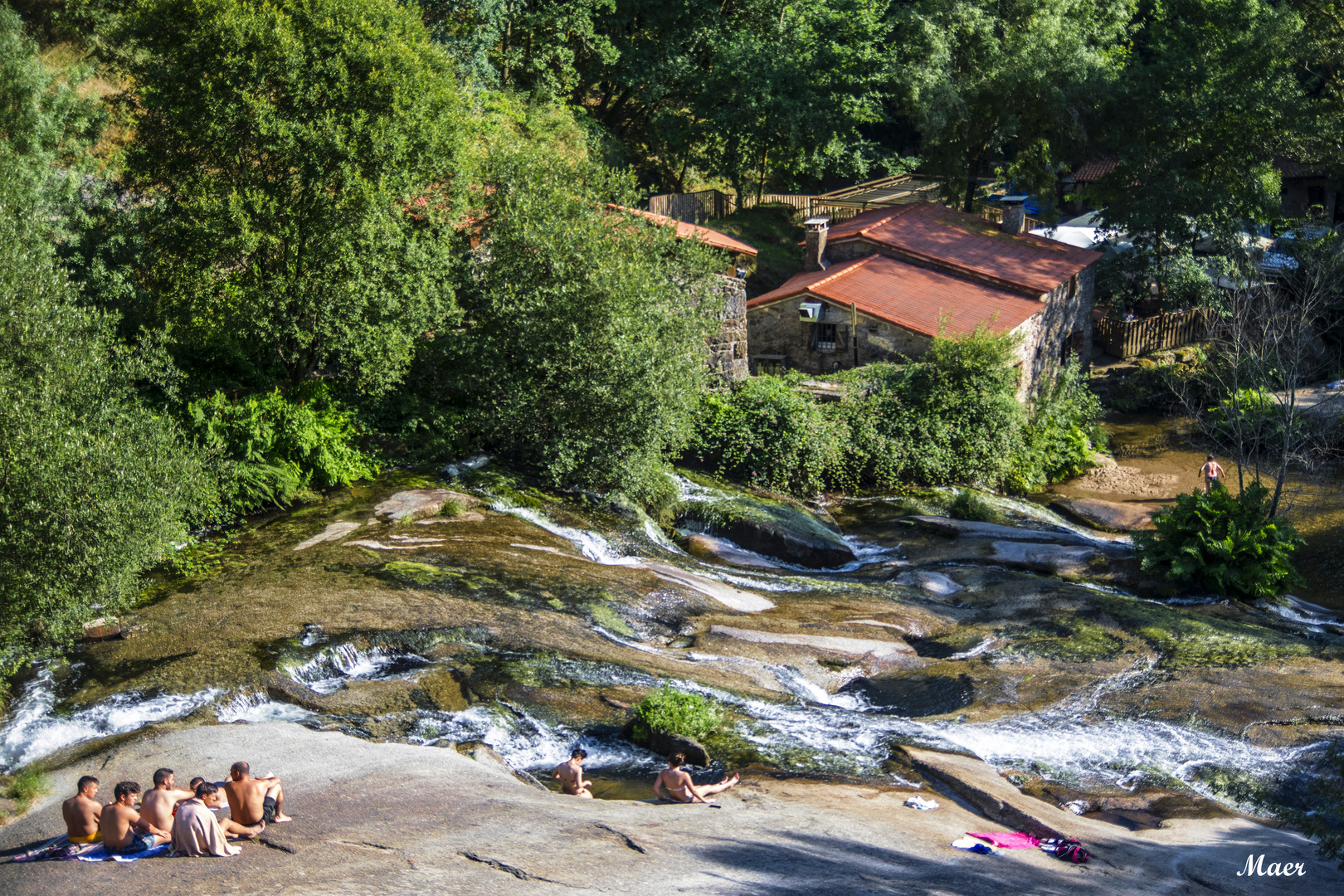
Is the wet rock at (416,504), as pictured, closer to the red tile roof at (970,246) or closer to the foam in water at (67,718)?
the foam in water at (67,718)

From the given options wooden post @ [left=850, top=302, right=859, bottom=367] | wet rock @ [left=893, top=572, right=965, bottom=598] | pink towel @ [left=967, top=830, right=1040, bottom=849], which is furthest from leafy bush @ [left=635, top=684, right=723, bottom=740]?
wooden post @ [left=850, top=302, right=859, bottom=367]

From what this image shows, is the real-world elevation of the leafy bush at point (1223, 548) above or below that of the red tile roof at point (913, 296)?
below

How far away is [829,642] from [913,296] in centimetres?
1645

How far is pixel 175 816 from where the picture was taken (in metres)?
9.30

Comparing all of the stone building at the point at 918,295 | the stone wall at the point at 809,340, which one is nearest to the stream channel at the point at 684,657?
the stone wall at the point at 809,340

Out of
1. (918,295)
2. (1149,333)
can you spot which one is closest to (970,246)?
(918,295)

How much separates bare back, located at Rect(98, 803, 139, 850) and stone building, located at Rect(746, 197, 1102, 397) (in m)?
22.4

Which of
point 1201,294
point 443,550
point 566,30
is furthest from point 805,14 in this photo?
point 443,550

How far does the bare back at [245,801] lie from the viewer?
31.0 feet

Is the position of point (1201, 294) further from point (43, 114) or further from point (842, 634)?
point (43, 114)

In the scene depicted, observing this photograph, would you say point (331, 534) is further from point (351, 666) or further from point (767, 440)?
point (767, 440)

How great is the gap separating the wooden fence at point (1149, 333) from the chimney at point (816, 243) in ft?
35.7

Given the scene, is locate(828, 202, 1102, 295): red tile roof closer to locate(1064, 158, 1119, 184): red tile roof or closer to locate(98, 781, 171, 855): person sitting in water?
locate(1064, 158, 1119, 184): red tile roof

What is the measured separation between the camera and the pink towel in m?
10.2
